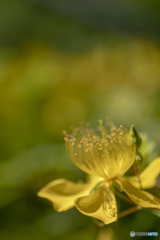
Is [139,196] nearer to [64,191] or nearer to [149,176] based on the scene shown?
[149,176]

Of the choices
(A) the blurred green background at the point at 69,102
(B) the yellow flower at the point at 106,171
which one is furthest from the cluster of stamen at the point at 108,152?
(A) the blurred green background at the point at 69,102

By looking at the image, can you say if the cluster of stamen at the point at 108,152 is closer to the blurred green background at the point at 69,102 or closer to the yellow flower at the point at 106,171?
the yellow flower at the point at 106,171

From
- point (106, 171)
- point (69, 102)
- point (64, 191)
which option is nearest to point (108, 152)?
point (106, 171)

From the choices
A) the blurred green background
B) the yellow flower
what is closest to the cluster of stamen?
the yellow flower

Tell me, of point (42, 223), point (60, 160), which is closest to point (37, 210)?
point (42, 223)

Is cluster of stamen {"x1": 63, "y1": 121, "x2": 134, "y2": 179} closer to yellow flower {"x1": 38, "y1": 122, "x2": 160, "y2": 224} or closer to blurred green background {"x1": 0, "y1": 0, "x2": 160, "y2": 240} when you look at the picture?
yellow flower {"x1": 38, "y1": 122, "x2": 160, "y2": 224}

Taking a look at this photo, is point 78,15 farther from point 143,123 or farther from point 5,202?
point 5,202
